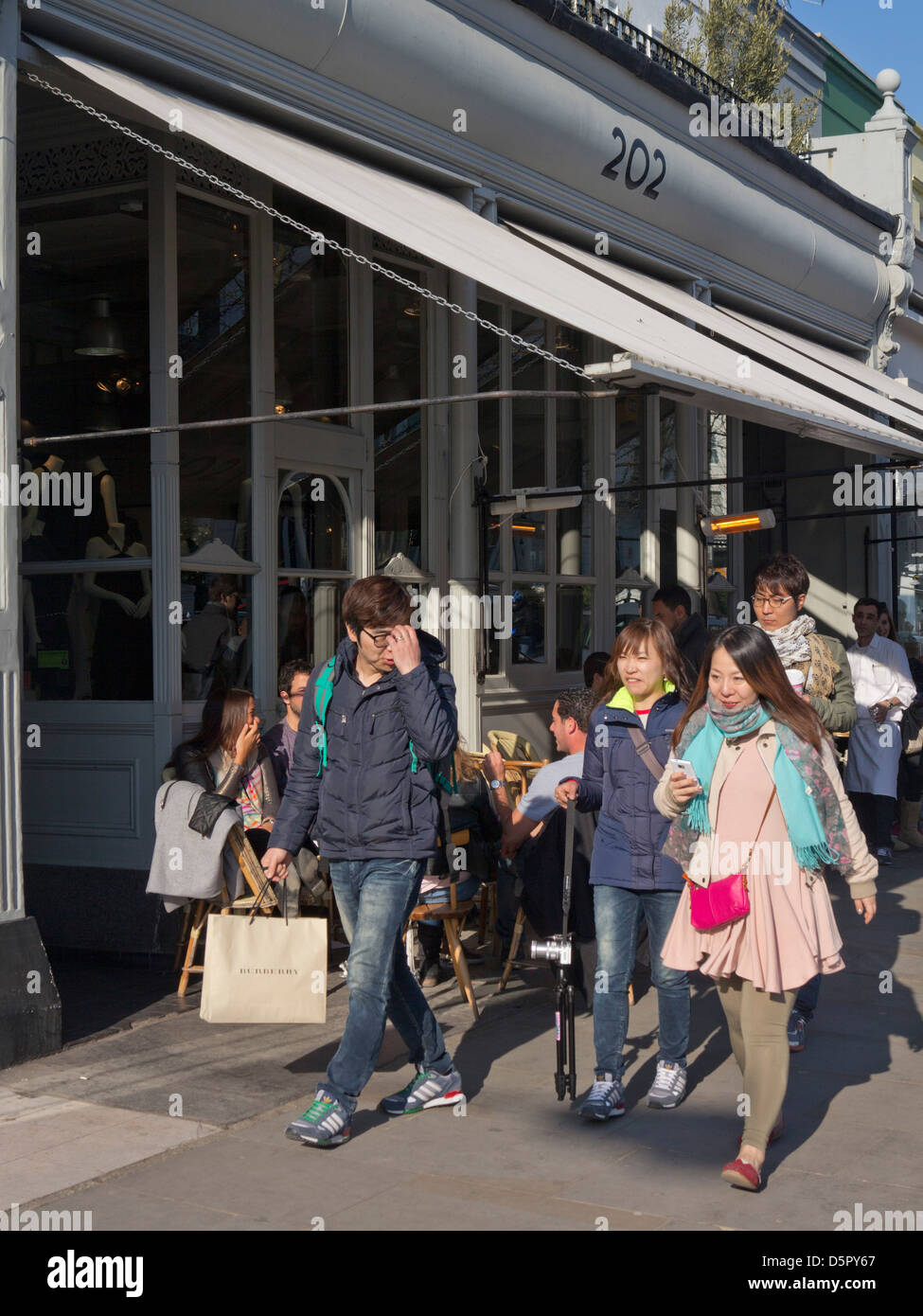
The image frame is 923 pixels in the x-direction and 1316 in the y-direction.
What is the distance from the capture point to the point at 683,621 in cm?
846

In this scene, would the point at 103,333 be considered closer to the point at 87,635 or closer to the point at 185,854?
the point at 87,635

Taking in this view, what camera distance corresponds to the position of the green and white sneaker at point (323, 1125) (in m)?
4.65

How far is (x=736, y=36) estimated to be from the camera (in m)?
20.6

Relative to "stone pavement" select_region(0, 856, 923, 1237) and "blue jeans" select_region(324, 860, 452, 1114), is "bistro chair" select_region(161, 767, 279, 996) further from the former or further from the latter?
"blue jeans" select_region(324, 860, 452, 1114)

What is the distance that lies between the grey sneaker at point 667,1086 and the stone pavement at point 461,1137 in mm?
53

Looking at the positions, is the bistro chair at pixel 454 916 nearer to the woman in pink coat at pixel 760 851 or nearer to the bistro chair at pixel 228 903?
the bistro chair at pixel 228 903

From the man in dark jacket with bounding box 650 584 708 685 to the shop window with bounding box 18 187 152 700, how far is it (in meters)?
2.95

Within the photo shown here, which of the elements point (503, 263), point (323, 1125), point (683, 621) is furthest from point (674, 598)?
point (323, 1125)

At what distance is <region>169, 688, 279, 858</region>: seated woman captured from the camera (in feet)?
22.8
